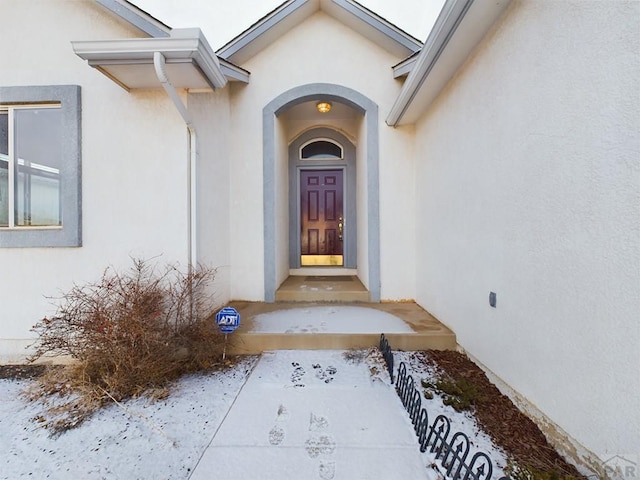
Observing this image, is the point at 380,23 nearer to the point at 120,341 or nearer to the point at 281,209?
the point at 281,209

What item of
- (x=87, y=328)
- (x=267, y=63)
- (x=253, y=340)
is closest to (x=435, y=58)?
(x=267, y=63)

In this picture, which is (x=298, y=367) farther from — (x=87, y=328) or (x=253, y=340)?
(x=87, y=328)

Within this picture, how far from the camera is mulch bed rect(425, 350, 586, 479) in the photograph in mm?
1644

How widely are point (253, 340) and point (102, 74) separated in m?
3.44

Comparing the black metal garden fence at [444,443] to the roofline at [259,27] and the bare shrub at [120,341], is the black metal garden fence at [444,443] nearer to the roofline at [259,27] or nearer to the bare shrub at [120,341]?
the bare shrub at [120,341]

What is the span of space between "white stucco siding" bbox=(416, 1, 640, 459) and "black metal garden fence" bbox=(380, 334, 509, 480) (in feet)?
1.97

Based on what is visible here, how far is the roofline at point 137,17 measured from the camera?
302 cm

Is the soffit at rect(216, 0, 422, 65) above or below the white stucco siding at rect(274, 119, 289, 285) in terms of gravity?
above

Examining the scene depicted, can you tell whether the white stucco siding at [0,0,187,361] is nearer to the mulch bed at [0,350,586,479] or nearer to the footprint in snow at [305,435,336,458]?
the mulch bed at [0,350,586,479]

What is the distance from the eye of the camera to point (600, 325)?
1489mm

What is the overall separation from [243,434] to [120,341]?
1395mm

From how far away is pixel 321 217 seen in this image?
657 cm

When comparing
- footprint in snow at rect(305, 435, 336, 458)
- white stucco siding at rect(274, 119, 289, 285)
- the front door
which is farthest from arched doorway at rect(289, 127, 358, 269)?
footprint in snow at rect(305, 435, 336, 458)

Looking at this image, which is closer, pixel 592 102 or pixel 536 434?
pixel 592 102
